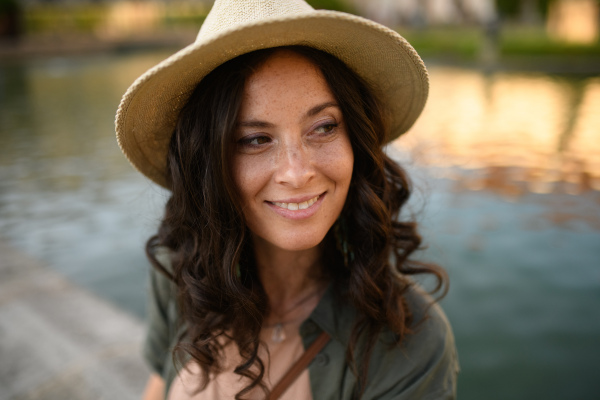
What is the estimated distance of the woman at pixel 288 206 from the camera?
1.34m

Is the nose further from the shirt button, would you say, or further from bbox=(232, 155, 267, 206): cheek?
the shirt button

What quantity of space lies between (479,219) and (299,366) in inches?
158

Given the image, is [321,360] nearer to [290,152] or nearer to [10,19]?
[290,152]

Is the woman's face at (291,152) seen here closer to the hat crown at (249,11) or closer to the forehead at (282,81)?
the forehead at (282,81)

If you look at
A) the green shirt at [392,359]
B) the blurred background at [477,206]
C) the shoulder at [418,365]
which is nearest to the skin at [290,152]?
the green shirt at [392,359]

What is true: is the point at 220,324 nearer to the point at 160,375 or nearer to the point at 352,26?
the point at 160,375

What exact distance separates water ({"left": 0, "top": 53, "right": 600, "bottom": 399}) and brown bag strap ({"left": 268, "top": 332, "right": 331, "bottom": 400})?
62 centimetres

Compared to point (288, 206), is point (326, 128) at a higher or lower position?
higher

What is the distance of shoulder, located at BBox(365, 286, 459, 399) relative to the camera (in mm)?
1394

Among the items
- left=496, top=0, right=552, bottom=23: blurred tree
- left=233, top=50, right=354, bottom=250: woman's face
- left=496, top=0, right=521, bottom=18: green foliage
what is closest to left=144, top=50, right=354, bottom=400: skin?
left=233, top=50, right=354, bottom=250: woman's face

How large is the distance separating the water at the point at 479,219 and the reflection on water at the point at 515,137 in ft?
0.09

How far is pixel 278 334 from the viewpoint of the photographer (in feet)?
5.14

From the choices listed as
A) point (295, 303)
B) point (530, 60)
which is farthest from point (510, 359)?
point (530, 60)

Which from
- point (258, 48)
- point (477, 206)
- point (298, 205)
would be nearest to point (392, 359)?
point (298, 205)
